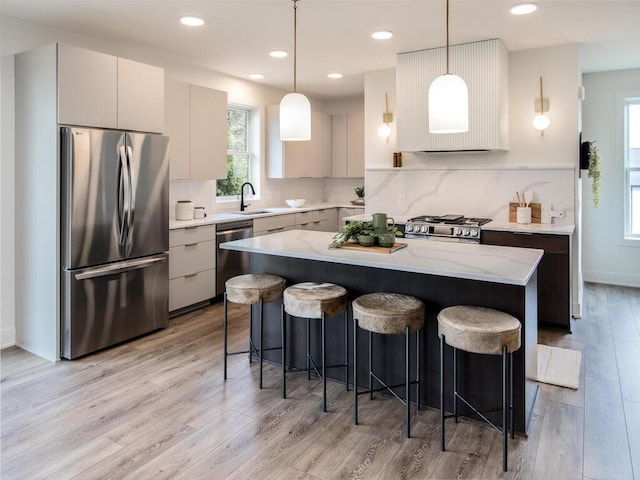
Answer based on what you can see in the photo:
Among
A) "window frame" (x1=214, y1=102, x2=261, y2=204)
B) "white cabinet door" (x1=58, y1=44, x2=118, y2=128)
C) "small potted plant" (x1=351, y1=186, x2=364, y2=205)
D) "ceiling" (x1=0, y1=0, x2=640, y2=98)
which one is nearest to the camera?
"white cabinet door" (x1=58, y1=44, x2=118, y2=128)

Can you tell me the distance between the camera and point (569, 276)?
12.9 ft

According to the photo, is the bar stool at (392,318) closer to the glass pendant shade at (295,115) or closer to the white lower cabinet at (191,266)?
the glass pendant shade at (295,115)

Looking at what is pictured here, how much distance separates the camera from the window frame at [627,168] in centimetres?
536

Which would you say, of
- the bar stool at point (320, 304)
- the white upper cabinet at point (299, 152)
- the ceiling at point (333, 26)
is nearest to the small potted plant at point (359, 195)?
the white upper cabinet at point (299, 152)

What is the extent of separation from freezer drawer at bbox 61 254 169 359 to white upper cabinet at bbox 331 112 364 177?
144 inches

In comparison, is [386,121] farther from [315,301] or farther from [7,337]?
[7,337]

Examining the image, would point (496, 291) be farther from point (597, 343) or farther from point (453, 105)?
point (597, 343)

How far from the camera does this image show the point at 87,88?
3355mm

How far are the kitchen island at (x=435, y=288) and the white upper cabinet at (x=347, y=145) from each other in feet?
12.7

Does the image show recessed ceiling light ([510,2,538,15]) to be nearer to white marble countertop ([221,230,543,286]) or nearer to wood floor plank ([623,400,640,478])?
white marble countertop ([221,230,543,286])

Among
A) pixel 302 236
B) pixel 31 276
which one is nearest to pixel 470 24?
pixel 302 236

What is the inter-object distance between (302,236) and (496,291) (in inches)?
60.3

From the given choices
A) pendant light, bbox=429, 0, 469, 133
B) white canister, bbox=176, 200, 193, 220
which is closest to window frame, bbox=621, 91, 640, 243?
pendant light, bbox=429, 0, 469, 133

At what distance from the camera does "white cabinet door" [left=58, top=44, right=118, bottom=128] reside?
322cm
